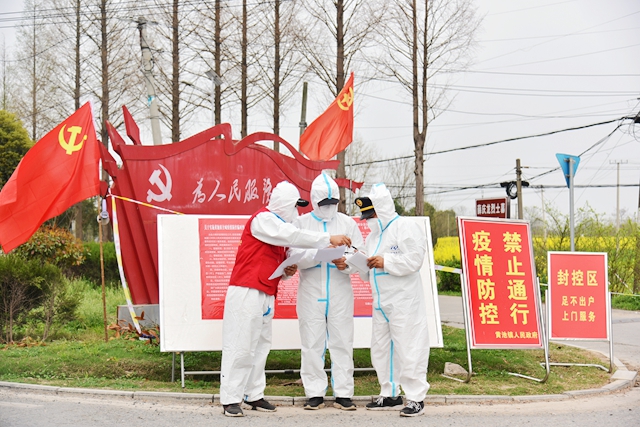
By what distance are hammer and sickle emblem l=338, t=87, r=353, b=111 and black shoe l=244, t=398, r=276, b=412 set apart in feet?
24.3

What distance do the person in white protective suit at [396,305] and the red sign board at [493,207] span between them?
8526 millimetres

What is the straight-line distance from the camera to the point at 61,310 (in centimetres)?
1038

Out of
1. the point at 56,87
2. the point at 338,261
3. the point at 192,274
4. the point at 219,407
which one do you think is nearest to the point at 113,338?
the point at 192,274

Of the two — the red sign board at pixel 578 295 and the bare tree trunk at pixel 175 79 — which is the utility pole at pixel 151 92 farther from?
the red sign board at pixel 578 295

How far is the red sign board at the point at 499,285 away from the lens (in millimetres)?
7805

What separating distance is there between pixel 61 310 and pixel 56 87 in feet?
51.9

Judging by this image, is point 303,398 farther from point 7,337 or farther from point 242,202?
point 7,337

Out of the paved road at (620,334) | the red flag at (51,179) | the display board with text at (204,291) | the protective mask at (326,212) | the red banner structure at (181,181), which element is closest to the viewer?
the protective mask at (326,212)

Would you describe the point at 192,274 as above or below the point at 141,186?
below

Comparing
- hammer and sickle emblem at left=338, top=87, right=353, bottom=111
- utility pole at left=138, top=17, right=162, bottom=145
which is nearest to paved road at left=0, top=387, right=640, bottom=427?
hammer and sickle emblem at left=338, top=87, right=353, bottom=111

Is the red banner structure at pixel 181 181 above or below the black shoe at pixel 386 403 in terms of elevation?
above

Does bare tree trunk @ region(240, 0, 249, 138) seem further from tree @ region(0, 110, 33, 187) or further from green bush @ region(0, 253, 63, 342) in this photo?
green bush @ region(0, 253, 63, 342)

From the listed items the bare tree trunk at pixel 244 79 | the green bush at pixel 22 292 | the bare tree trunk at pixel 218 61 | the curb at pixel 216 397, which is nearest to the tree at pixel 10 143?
the bare tree trunk at pixel 218 61

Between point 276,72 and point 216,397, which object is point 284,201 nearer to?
point 216,397
